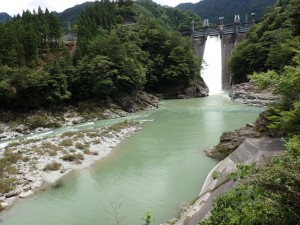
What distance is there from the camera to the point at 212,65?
68.9 meters

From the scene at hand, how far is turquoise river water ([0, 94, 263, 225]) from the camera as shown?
13617 mm

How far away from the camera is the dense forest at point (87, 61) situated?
121 feet

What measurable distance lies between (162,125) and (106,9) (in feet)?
137

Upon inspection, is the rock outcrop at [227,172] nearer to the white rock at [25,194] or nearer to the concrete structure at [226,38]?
the white rock at [25,194]

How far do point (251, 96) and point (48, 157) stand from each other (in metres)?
31.7

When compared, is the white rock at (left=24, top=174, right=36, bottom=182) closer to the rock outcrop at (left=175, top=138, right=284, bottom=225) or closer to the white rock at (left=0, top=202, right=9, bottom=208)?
the white rock at (left=0, top=202, right=9, bottom=208)

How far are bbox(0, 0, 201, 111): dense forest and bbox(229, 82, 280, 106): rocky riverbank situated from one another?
34.6ft

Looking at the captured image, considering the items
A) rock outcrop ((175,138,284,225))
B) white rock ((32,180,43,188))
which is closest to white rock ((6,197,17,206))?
white rock ((32,180,43,188))

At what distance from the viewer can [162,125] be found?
32406mm

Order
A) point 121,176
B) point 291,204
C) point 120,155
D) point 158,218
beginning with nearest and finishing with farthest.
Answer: point 291,204 → point 158,218 → point 121,176 → point 120,155

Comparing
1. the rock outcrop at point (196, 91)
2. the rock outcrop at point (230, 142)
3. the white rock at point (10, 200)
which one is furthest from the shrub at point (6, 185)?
the rock outcrop at point (196, 91)

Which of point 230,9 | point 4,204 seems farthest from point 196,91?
point 230,9

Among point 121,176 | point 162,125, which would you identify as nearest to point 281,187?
point 121,176

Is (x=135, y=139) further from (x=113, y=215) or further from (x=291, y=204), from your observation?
(x=291, y=204)
